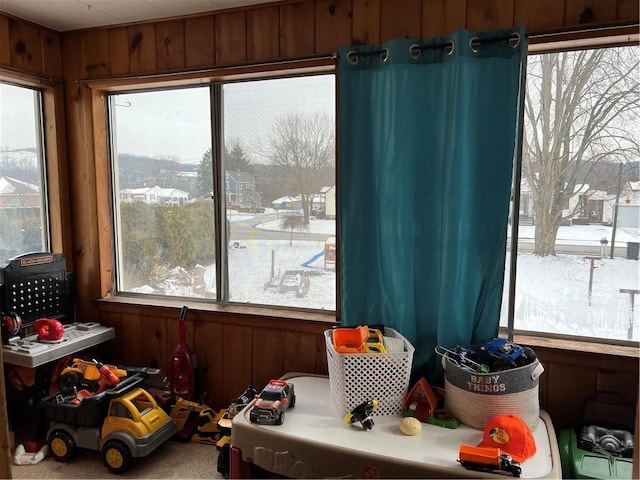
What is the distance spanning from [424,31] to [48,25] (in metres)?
2.07

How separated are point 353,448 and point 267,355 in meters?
0.89

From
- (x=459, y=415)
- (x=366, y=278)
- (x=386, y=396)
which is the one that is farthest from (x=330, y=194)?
(x=459, y=415)

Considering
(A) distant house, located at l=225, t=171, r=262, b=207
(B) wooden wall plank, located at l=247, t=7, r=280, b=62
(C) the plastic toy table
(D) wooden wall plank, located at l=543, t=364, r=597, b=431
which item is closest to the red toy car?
(C) the plastic toy table

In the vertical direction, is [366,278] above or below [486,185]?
below

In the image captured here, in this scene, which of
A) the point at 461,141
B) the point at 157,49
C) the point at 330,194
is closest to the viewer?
the point at 461,141

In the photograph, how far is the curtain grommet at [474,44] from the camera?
1.87 m

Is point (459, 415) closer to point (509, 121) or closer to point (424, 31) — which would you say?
point (509, 121)

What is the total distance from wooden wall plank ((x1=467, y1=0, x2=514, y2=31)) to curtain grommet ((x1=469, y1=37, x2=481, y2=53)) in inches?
3.9

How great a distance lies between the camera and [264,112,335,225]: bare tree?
2.28 metres

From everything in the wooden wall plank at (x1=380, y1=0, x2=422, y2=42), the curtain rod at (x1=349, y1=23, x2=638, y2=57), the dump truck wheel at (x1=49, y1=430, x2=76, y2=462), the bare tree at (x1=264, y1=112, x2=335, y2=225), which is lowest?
the dump truck wheel at (x1=49, y1=430, x2=76, y2=462)

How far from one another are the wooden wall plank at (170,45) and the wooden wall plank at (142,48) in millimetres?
34

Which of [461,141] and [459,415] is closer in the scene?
[459,415]

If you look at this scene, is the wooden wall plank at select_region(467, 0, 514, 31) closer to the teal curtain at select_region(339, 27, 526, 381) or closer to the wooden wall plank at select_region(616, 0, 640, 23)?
the teal curtain at select_region(339, 27, 526, 381)

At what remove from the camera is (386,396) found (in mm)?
1847
